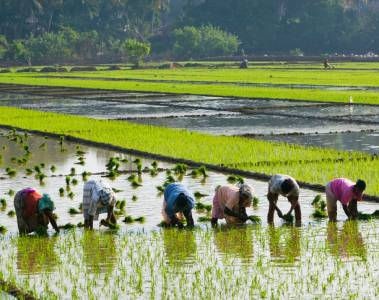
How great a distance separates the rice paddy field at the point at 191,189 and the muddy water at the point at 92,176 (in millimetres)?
31

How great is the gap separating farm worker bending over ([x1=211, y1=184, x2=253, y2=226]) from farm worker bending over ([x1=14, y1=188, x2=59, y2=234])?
73.9 inches

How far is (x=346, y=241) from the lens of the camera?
1262 centimetres

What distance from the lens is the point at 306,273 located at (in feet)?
36.4

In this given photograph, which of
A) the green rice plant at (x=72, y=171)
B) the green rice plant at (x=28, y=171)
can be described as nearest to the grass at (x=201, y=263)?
the green rice plant at (x=72, y=171)

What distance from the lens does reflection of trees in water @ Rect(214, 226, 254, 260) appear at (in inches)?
483

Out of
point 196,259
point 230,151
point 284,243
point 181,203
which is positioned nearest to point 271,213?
point 284,243

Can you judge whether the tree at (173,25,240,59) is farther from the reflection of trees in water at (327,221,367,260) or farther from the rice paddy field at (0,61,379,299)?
the reflection of trees in water at (327,221,367,260)

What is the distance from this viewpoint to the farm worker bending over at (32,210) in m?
12.9

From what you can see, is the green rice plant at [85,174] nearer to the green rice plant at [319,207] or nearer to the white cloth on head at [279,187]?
the green rice plant at [319,207]

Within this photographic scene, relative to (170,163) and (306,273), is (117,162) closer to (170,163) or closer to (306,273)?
(170,163)

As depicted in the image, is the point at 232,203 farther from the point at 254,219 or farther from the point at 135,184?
the point at 135,184

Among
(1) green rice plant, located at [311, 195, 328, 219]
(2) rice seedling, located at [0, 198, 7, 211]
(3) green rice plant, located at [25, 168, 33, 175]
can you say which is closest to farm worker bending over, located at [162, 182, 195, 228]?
(1) green rice plant, located at [311, 195, 328, 219]

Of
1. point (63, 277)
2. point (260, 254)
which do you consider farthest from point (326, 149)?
point (63, 277)

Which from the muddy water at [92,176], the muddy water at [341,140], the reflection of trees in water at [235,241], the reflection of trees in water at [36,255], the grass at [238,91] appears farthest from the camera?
the grass at [238,91]
